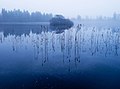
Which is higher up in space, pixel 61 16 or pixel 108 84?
pixel 61 16

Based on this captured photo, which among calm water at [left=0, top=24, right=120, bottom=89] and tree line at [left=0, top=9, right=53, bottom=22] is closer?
calm water at [left=0, top=24, right=120, bottom=89]

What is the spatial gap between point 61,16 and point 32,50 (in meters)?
81.4

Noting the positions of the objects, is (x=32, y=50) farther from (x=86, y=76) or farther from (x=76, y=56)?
(x=86, y=76)

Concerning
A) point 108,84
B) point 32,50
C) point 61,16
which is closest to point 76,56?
point 32,50

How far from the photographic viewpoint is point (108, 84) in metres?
15.6

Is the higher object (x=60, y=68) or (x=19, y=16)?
(x=19, y=16)

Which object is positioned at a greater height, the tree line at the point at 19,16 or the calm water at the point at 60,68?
the tree line at the point at 19,16

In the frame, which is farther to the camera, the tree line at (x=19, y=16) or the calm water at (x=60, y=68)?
the tree line at (x=19, y=16)

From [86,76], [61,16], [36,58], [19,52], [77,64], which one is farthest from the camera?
[61,16]

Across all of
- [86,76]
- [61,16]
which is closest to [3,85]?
[86,76]

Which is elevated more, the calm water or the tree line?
the tree line

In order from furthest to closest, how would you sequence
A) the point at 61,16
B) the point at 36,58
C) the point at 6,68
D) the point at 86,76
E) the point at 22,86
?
the point at 61,16, the point at 36,58, the point at 6,68, the point at 86,76, the point at 22,86

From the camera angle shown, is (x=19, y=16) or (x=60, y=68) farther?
(x=19, y=16)

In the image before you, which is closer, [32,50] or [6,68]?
[6,68]
